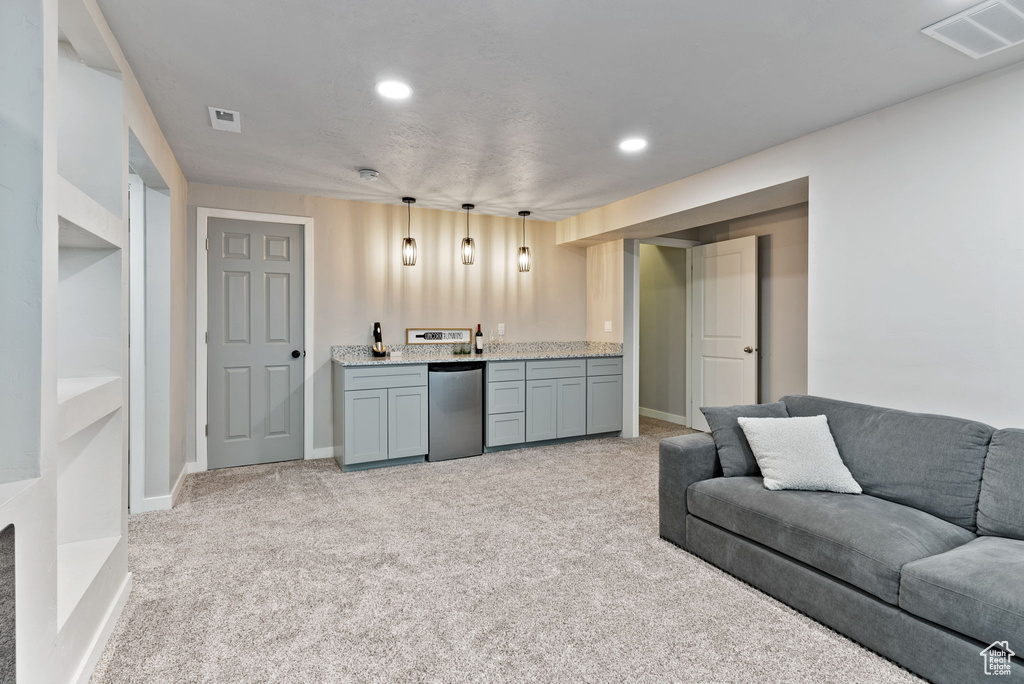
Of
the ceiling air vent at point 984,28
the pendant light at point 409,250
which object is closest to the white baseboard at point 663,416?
the pendant light at point 409,250

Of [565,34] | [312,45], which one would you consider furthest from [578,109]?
[312,45]

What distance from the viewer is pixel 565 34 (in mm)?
2086

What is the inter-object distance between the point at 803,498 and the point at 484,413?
296 centimetres

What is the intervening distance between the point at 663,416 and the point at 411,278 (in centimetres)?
344

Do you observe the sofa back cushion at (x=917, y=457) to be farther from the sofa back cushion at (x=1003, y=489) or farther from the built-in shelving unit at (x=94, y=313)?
the built-in shelving unit at (x=94, y=313)

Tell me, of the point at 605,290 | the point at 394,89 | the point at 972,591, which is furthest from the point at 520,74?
the point at 605,290

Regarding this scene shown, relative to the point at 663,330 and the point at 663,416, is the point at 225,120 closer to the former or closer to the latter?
the point at 663,330

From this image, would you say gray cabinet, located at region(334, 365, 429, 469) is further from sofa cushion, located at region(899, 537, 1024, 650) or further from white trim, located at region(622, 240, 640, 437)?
sofa cushion, located at region(899, 537, 1024, 650)

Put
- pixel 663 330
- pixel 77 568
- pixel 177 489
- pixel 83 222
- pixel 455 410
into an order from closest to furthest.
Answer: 1. pixel 83 222
2. pixel 77 568
3. pixel 177 489
4. pixel 455 410
5. pixel 663 330

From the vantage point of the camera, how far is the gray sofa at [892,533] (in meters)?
1.63

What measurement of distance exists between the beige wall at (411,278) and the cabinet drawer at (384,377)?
0.65 metres

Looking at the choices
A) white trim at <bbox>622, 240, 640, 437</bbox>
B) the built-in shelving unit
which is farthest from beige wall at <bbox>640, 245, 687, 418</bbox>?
the built-in shelving unit

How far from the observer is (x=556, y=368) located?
5105 mm

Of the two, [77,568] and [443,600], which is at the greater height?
[77,568]
